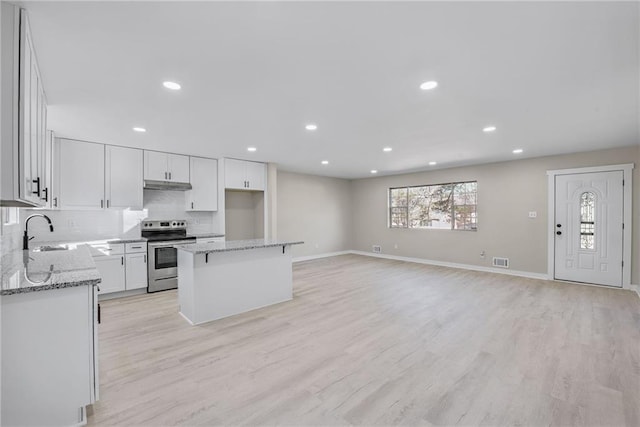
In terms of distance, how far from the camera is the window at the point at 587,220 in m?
5.02

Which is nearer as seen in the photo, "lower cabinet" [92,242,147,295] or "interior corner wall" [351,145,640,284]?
"lower cabinet" [92,242,147,295]

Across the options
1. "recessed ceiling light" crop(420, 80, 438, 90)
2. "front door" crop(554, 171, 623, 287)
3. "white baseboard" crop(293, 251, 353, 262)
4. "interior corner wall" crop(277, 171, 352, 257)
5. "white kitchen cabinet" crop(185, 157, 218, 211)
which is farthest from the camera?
"white baseboard" crop(293, 251, 353, 262)

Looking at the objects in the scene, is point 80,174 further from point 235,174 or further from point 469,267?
point 469,267

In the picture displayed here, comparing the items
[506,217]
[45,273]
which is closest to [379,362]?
[45,273]

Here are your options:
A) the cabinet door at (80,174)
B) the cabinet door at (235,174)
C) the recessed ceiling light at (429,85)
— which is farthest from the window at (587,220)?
the cabinet door at (80,174)

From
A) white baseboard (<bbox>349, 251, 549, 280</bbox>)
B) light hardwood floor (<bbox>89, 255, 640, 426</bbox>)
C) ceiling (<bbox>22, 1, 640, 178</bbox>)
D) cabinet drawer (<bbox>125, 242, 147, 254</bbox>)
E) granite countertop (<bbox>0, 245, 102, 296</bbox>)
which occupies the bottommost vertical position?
light hardwood floor (<bbox>89, 255, 640, 426</bbox>)

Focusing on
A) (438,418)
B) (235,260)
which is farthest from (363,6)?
(235,260)

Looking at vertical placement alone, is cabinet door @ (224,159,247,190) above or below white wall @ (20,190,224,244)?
above

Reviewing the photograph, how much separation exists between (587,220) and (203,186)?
7035 millimetres

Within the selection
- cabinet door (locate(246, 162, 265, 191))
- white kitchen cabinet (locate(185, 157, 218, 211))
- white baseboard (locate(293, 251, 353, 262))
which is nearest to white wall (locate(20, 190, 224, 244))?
white kitchen cabinet (locate(185, 157, 218, 211))

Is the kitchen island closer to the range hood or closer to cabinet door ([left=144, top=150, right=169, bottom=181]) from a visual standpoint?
the range hood

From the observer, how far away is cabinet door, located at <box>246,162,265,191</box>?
598 cm

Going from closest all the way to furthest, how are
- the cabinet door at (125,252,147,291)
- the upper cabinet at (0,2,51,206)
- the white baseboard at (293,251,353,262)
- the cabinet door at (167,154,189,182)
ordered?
the upper cabinet at (0,2,51,206) < the cabinet door at (125,252,147,291) < the cabinet door at (167,154,189,182) < the white baseboard at (293,251,353,262)

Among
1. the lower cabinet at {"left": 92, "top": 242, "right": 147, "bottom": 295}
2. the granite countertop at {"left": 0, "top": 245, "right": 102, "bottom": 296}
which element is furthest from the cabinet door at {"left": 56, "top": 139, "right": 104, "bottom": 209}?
the granite countertop at {"left": 0, "top": 245, "right": 102, "bottom": 296}
